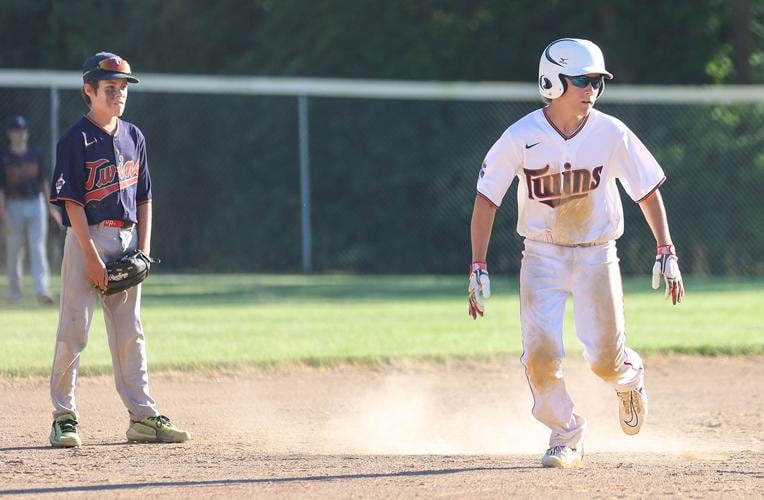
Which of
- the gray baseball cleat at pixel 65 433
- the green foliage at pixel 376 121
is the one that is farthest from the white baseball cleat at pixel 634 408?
the green foliage at pixel 376 121

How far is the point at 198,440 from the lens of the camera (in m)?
7.04

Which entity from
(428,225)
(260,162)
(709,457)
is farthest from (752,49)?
(709,457)

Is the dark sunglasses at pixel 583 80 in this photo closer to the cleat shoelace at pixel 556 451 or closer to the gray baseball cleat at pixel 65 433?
the cleat shoelace at pixel 556 451

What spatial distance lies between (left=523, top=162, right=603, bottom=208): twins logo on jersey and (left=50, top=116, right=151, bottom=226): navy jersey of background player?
206 cm

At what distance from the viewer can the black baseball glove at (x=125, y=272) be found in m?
6.54

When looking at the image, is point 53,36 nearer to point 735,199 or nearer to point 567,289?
point 735,199

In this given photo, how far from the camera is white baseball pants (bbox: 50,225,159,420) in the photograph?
6621 millimetres

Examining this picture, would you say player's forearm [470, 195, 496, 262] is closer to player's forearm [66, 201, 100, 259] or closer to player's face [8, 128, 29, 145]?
player's forearm [66, 201, 100, 259]

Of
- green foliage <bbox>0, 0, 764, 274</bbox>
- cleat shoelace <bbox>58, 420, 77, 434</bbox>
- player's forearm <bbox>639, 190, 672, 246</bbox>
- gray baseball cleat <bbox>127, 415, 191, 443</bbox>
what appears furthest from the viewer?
green foliage <bbox>0, 0, 764, 274</bbox>

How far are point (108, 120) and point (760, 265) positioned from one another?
14.8m

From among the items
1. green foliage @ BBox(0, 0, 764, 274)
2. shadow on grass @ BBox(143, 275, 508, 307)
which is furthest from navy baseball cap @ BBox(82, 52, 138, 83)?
green foliage @ BBox(0, 0, 764, 274)

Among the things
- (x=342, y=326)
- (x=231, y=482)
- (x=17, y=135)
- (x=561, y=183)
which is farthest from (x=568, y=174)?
(x=17, y=135)

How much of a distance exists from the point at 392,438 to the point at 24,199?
24.4 feet

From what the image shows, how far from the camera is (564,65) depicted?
6.05m
